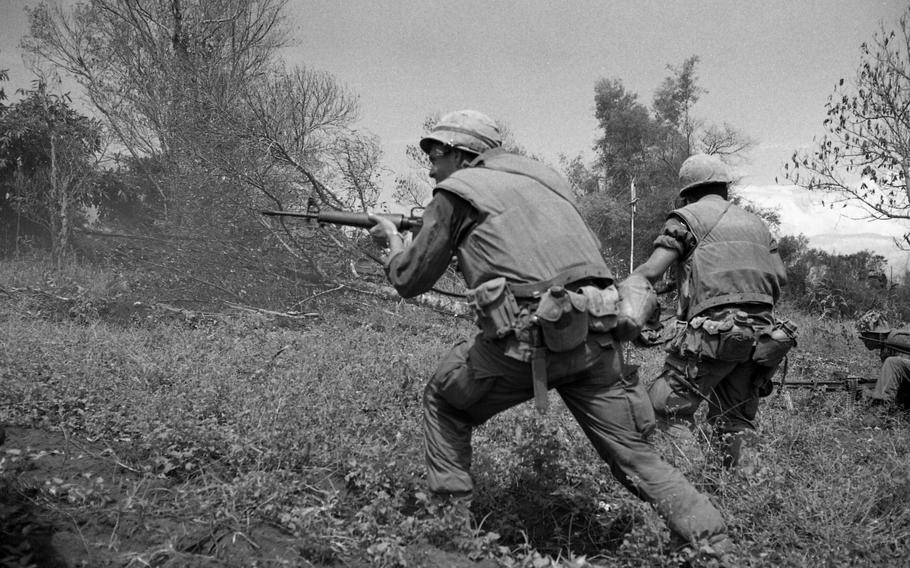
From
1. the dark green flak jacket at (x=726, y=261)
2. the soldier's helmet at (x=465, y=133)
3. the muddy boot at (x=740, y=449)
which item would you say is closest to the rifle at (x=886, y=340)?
the dark green flak jacket at (x=726, y=261)

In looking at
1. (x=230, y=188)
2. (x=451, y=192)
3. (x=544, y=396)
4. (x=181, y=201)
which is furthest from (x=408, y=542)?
(x=181, y=201)

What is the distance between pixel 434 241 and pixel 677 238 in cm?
170

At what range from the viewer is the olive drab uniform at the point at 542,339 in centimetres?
253

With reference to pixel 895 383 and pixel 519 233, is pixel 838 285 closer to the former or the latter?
pixel 895 383

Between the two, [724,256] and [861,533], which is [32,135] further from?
[861,533]

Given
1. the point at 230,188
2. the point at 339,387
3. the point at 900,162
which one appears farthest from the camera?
the point at 900,162

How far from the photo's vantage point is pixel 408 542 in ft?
8.98

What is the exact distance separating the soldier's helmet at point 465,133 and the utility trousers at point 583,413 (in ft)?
2.96

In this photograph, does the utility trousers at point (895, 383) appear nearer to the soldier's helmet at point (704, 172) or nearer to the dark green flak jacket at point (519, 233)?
the soldier's helmet at point (704, 172)

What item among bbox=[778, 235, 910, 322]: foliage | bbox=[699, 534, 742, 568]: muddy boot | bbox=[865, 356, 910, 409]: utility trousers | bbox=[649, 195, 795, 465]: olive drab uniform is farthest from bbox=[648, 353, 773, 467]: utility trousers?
bbox=[778, 235, 910, 322]: foliage

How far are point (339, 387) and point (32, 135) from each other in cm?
1290

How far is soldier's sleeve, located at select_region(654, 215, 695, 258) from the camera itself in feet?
12.2

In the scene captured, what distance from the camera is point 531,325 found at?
2.51 metres

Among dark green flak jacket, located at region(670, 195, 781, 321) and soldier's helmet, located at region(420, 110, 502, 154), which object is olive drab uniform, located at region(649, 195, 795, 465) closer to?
dark green flak jacket, located at region(670, 195, 781, 321)
